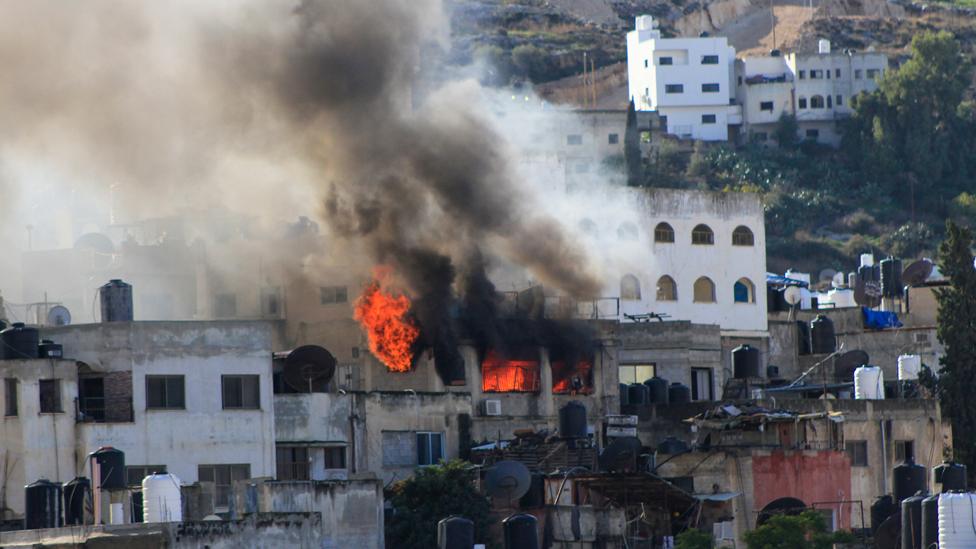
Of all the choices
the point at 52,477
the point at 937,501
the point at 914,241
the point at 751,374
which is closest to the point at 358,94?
the point at 751,374

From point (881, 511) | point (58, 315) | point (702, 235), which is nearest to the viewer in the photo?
point (881, 511)

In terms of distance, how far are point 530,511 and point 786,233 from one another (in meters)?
93.8

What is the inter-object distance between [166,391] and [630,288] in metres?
30.6

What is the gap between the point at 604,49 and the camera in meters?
186

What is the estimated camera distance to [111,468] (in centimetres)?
4975

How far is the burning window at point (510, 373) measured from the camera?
6894cm

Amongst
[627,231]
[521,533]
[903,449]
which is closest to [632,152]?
[627,231]

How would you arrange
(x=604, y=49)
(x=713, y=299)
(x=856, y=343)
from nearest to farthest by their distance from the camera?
(x=856, y=343)
(x=713, y=299)
(x=604, y=49)

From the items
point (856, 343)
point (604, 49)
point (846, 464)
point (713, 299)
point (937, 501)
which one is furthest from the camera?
point (604, 49)

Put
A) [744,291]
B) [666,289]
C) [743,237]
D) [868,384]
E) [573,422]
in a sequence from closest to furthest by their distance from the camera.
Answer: [573,422], [868,384], [666,289], [744,291], [743,237]

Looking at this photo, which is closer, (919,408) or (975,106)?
(919,408)

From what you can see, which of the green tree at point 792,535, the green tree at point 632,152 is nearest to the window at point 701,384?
the green tree at point 792,535

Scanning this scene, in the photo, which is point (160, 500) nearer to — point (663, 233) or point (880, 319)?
point (663, 233)

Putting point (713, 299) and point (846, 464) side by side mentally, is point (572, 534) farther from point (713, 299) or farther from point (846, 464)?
point (713, 299)
